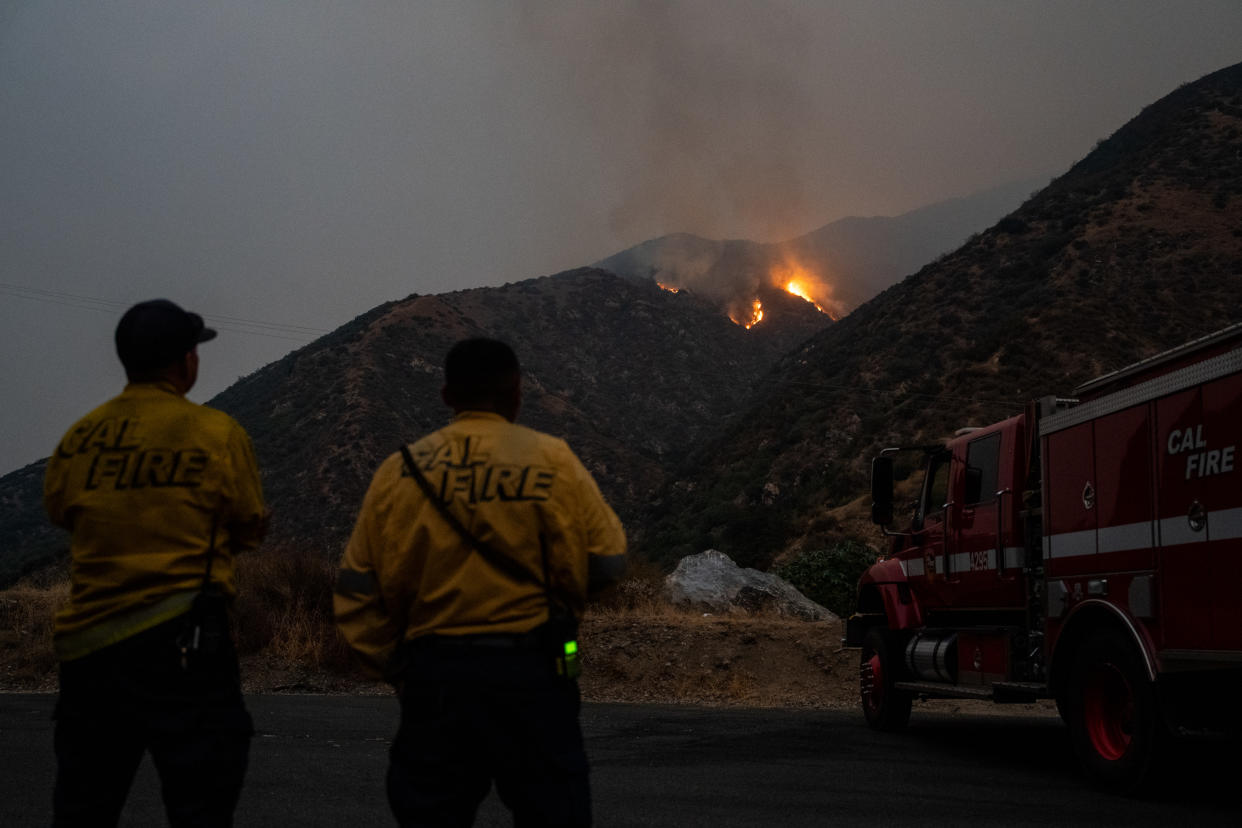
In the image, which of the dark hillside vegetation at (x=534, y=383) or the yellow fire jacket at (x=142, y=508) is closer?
the yellow fire jacket at (x=142, y=508)

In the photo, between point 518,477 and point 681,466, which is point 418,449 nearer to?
point 518,477

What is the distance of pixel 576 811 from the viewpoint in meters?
3.05

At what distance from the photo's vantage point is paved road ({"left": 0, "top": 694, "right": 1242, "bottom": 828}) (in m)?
6.64

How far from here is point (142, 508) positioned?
11.3 feet

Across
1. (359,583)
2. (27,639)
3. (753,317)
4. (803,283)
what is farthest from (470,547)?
(803,283)

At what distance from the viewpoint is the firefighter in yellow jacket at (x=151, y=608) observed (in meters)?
3.32

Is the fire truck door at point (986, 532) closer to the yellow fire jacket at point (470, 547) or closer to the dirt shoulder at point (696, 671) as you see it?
the dirt shoulder at point (696, 671)

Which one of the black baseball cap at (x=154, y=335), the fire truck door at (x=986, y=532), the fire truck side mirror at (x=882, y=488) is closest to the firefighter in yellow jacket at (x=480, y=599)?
the black baseball cap at (x=154, y=335)

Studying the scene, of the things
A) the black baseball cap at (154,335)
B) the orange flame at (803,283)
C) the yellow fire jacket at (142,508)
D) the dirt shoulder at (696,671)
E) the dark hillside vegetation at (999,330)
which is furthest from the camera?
the orange flame at (803,283)

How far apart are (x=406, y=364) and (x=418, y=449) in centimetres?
6322

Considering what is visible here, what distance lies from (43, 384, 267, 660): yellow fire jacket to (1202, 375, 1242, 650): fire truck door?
212 inches

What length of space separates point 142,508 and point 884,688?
→ 9180mm

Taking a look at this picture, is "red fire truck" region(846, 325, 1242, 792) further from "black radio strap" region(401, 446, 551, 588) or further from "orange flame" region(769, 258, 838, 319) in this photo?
"orange flame" region(769, 258, 838, 319)

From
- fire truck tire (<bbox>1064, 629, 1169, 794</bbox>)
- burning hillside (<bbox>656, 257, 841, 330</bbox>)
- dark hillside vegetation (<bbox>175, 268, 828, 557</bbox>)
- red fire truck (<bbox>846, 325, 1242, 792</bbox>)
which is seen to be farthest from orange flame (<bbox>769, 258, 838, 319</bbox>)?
fire truck tire (<bbox>1064, 629, 1169, 794</bbox>)
